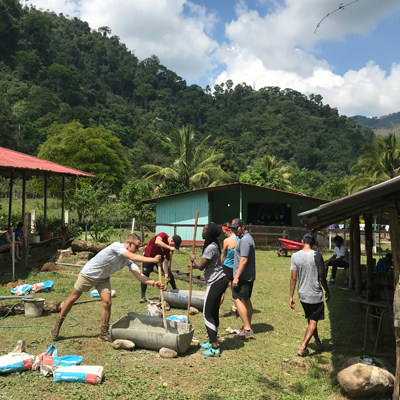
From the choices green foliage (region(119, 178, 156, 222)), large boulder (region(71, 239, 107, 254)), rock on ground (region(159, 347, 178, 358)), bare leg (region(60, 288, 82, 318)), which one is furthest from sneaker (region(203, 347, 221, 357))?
green foliage (region(119, 178, 156, 222))

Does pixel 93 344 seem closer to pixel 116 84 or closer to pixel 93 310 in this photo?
pixel 93 310


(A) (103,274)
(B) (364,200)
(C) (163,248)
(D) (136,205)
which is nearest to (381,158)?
(D) (136,205)

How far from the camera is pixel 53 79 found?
84438mm

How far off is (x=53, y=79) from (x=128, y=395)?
8932cm

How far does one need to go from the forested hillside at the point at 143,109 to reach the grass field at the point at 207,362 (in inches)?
1127

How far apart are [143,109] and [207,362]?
4165 inches

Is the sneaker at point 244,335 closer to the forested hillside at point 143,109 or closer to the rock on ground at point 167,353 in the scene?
the rock on ground at point 167,353

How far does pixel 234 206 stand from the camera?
82.2 feet

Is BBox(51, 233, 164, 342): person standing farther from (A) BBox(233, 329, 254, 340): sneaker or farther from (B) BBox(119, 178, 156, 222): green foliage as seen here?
(B) BBox(119, 178, 156, 222): green foliage

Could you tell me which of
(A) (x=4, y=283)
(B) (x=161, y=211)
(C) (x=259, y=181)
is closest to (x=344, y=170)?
(C) (x=259, y=181)

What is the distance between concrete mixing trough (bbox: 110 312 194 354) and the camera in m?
5.74

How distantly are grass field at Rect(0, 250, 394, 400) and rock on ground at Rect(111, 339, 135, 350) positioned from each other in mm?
68

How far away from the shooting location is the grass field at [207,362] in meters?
→ 4.70

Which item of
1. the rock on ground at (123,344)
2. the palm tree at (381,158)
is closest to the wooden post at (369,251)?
the rock on ground at (123,344)
